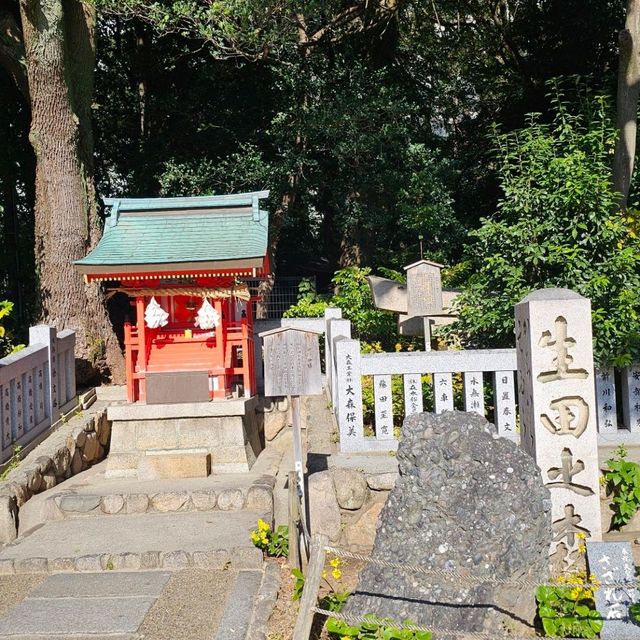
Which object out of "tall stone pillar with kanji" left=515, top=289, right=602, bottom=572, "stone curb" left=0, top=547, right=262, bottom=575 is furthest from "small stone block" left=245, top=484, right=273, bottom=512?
"tall stone pillar with kanji" left=515, top=289, right=602, bottom=572

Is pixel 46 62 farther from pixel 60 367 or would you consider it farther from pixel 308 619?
pixel 308 619

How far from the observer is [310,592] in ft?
13.3

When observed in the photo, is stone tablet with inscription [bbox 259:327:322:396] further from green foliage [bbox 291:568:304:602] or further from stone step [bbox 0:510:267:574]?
green foliage [bbox 291:568:304:602]

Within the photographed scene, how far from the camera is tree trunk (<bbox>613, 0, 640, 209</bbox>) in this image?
936 centimetres

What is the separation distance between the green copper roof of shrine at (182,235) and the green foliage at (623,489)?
18.6ft

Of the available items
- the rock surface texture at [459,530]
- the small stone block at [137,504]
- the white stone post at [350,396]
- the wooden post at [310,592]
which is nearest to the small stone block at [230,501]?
the small stone block at [137,504]

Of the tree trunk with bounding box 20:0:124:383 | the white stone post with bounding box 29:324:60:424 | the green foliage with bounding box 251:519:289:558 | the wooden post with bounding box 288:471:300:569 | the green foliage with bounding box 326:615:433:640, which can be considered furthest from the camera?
the tree trunk with bounding box 20:0:124:383

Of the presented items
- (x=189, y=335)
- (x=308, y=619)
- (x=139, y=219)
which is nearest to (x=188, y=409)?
(x=189, y=335)

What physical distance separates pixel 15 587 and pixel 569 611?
451 centimetres

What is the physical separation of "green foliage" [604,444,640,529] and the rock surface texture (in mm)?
1719

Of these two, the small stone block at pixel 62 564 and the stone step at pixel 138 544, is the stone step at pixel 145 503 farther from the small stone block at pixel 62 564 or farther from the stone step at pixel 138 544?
the small stone block at pixel 62 564

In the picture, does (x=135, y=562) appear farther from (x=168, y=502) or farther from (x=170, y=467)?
(x=170, y=467)

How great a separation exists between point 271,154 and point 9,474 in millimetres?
11762

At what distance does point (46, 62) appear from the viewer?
1215cm
